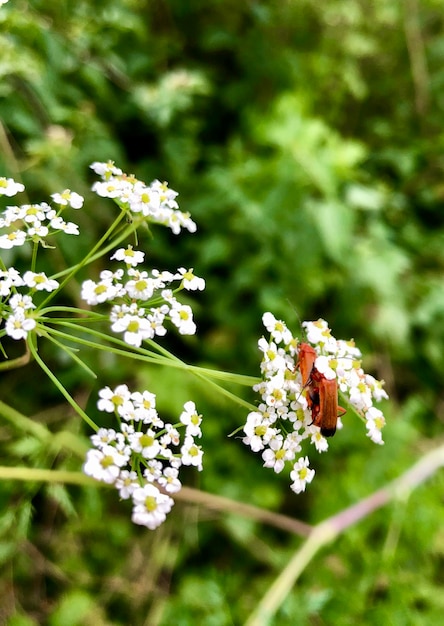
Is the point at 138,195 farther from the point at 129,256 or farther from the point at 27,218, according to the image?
the point at 27,218

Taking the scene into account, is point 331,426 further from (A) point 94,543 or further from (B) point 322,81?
(B) point 322,81

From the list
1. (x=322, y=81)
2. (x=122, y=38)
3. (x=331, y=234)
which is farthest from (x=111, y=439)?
(x=322, y=81)

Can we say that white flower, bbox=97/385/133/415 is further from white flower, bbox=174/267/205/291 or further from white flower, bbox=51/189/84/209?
white flower, bbox=51/189/84/209

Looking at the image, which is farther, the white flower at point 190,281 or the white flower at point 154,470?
the white flower at point 190,281

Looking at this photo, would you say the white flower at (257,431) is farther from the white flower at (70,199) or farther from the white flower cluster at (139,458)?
the white flower at (70,199)

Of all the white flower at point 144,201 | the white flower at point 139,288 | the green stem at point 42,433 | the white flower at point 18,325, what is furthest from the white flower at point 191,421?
the green stem at point 42,433

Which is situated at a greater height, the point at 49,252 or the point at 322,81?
the point at 322,81
